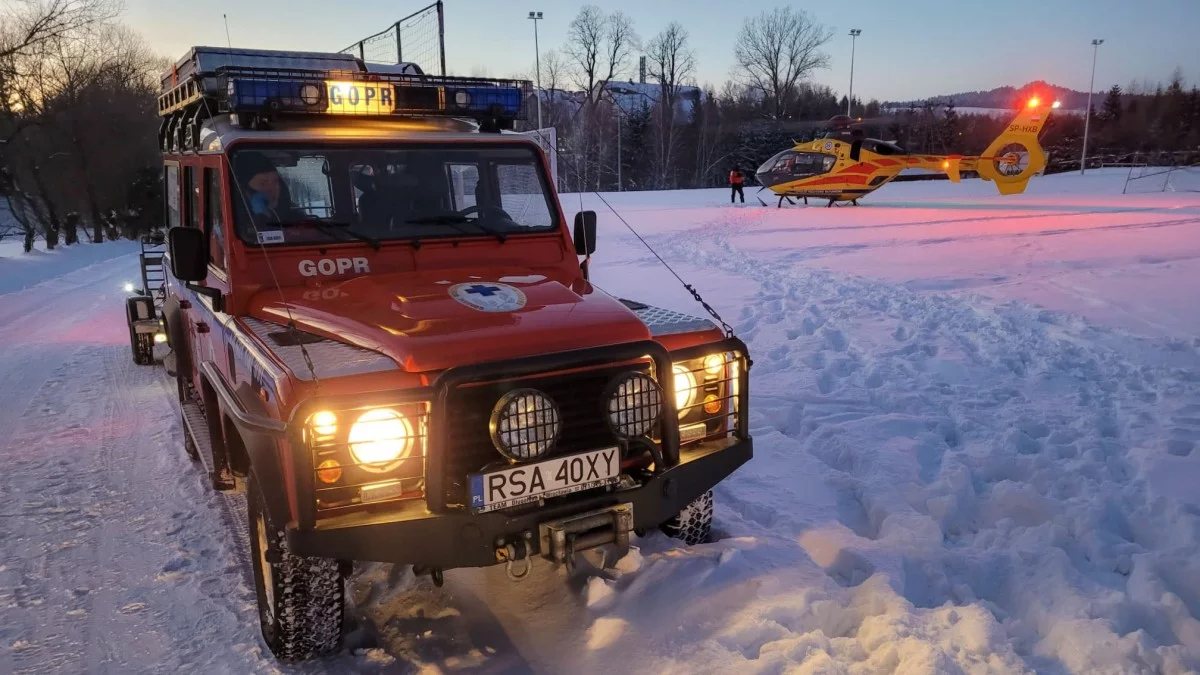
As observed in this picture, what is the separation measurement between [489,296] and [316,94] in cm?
183

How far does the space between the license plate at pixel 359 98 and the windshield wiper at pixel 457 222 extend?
862mm

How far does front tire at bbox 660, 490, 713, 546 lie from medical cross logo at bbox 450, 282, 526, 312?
1460mm

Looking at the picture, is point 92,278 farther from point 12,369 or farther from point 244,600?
point 244,600

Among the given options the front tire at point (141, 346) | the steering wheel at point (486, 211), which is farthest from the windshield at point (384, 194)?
the front tire at point (141, 346)

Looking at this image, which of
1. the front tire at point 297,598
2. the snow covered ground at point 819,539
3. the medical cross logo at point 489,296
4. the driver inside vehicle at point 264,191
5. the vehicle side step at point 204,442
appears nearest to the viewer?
the front tire at point 297,598

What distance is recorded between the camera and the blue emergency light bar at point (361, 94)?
4402 millimetres

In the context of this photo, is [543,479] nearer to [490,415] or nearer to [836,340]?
[490,415]

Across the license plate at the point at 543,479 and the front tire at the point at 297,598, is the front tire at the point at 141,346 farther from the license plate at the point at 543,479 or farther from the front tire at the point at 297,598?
the license plate at the point at 543,479

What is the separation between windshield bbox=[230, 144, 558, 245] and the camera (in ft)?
13.6

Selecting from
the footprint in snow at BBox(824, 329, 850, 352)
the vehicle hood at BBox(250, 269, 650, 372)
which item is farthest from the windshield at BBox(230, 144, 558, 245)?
the footprint in snow at BBox(824, 329, 850, 352)

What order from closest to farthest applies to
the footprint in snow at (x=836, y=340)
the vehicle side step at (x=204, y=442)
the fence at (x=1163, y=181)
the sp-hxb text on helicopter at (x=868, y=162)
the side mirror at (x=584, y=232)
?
the vehicle side step at (x=204, y=442) < the side mirror at (x=584, y=232) < the footprint in snow at (x=836, y=340) < the sp-hxb text on helicopter at (x=868, y=162) < the fence at (x=1163, y=181)

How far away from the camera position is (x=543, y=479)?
10.1 feet

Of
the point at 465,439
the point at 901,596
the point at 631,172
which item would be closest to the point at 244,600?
the point at 465,439

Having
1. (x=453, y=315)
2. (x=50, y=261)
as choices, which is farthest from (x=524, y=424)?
(x=50, y=261)
